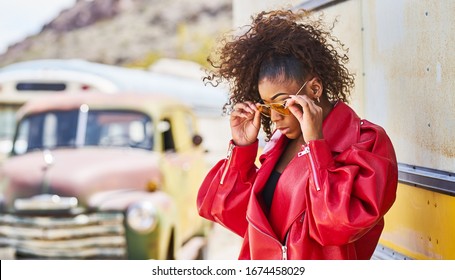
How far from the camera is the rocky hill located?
19.7ft

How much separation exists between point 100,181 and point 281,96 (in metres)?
2.93

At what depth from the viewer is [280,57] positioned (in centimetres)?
194

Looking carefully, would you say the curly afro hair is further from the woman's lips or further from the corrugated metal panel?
the corrugated metal panel

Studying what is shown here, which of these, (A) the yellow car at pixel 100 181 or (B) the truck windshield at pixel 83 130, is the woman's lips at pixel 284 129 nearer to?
(A) the yellow car at pixel 100 181

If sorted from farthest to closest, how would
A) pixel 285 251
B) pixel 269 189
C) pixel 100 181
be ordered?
pixel 100 181 < pixel 269 189 < pixel 285 251

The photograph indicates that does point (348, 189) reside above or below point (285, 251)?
above

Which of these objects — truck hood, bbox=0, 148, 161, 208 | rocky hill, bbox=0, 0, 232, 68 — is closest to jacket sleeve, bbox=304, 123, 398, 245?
truck hood, bbox=0, 148, 161, 208

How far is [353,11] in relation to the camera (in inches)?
104

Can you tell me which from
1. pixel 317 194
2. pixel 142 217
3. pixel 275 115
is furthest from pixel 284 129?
pixel 142 217

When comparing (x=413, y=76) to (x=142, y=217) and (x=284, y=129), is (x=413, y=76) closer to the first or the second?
(x=284, y=129)

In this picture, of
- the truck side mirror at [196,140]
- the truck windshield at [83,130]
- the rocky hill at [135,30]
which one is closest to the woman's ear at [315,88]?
the truck windshield at [83,130]

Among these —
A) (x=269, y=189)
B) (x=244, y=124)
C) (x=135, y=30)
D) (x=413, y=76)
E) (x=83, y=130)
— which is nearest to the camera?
(x=269, y=189)

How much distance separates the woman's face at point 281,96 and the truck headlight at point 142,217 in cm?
259

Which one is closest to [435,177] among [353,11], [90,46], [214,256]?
[353,11]
